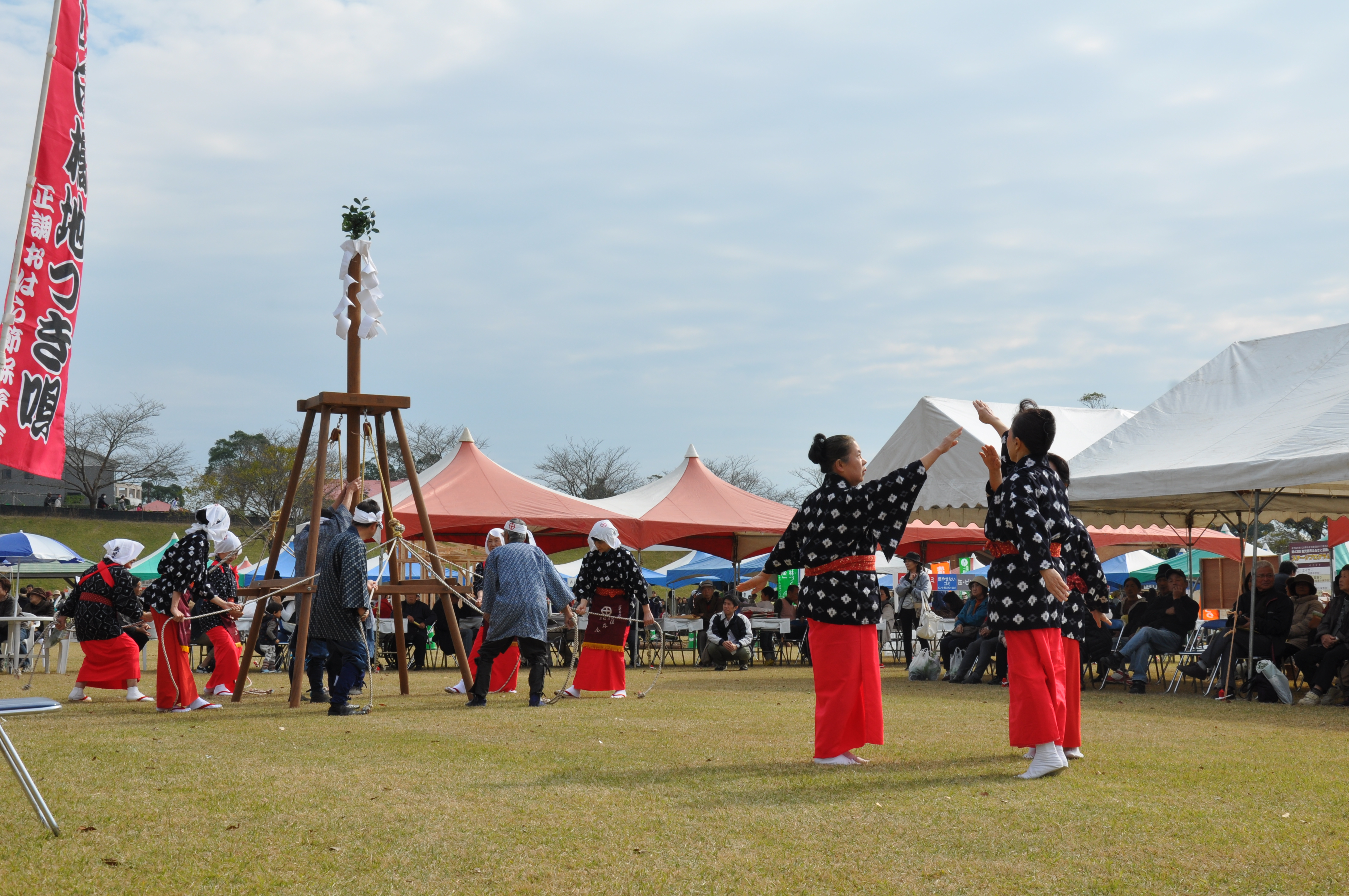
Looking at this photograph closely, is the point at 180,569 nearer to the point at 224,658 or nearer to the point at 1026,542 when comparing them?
the point at 224,658

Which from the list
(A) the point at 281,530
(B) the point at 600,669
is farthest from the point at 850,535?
(A) the point at 281,530

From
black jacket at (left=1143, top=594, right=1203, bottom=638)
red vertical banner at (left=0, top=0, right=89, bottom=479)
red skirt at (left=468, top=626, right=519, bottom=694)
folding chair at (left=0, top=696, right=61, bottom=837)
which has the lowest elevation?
red skirt at (left=468, top=626, right=519, bottom=694)

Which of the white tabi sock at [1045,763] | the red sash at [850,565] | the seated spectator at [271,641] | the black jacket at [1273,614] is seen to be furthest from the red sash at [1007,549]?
the seated spectator at [271,641]

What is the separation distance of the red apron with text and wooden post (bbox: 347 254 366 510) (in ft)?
7.35

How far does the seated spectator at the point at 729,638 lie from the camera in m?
15.6

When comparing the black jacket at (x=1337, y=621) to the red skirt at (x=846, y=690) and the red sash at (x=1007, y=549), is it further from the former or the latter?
the red skirt at (x=846, y=690)

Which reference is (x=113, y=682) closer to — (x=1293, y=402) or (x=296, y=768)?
(x=296, y=768)

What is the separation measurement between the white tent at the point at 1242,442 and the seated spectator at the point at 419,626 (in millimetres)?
8367

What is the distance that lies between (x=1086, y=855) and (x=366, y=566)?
6.27 meters

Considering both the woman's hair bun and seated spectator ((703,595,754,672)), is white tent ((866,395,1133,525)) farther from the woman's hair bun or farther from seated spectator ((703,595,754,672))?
the woman's hair bun

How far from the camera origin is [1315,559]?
26172 mm

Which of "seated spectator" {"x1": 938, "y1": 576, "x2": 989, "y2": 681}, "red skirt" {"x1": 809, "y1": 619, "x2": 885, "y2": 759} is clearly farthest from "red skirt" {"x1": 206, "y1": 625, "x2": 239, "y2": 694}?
"seated spectator" {"x1": 938, "y1": 576, "x2": 989, "y2": 681}

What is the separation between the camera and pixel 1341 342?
448 inches

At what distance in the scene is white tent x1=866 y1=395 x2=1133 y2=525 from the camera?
535 inches
